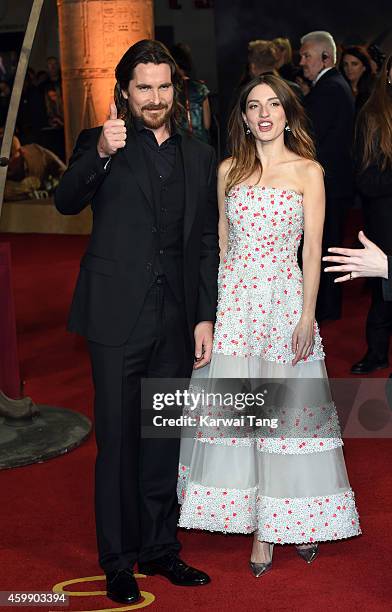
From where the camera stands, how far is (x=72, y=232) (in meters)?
11.8

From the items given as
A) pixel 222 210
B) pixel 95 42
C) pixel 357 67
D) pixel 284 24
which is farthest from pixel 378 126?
pixel 284 24

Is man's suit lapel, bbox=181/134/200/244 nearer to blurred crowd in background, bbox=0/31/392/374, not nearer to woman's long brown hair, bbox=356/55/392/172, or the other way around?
blurred crowd in background, bbox=0/31/392/374

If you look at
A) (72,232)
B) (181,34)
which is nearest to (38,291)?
(72,232)

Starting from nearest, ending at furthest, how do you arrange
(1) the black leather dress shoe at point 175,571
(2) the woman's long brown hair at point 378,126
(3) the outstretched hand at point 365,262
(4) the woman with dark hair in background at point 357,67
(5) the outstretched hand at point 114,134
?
1. (3) the outstretched hand at point 365,262
2. (5) the outstretched hand at point 114,134
3. (1) the black leather dress shoe at point 175,571
4. (2) the woman's long brown hair at point 378,126
5. (4) the woman with dark hair in background at point 357,67

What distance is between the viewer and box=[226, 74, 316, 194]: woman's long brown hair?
144 inches

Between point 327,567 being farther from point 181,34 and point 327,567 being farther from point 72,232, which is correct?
point 181,34

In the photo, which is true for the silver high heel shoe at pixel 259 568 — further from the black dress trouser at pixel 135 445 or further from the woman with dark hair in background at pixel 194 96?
the woman with dark hair in background at pixel 194 96

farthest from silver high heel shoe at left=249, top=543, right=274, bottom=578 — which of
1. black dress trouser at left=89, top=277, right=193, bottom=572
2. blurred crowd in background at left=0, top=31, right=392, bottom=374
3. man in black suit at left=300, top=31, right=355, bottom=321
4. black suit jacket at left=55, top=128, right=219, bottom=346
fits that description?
man in black suit at left=300, top=31, right=355, bottom=321

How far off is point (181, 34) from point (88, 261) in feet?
47.9

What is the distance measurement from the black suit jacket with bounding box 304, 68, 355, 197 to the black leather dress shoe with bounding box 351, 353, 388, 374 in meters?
1.25

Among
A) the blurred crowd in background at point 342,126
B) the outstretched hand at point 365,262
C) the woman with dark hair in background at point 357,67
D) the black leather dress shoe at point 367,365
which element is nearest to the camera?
the outstretched hand at point 365,262

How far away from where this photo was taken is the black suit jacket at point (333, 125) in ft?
22.0

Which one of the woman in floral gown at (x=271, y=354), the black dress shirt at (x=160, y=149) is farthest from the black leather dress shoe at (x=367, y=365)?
the black dress shirt at (x=160, y=149)

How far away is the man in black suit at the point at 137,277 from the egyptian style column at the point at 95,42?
7.58 metres
